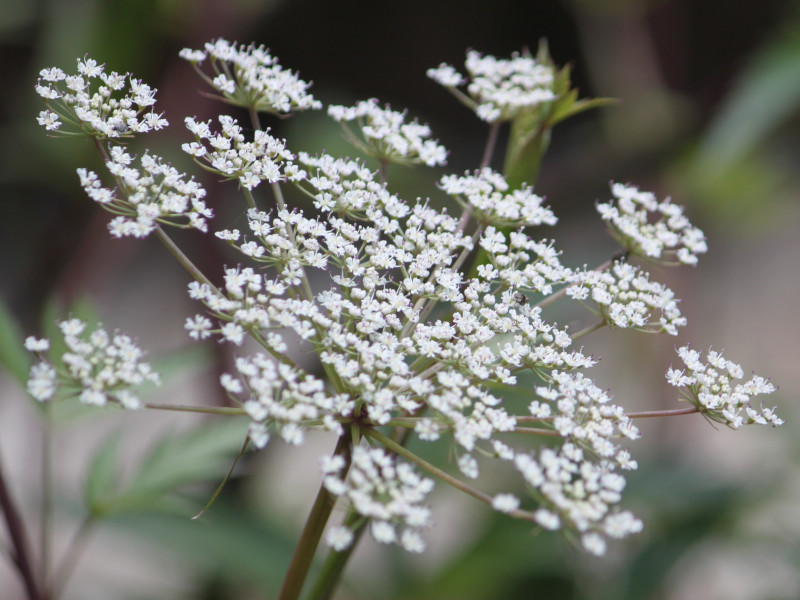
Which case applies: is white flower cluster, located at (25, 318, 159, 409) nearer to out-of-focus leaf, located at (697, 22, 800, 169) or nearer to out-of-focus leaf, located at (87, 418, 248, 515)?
out-of-focus leaf, located at (87, 418, 248, 515)

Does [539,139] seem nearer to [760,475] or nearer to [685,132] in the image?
[760,475]

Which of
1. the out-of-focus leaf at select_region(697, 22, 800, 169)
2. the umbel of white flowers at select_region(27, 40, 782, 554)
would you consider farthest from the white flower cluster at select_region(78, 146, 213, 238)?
the out-of-focus leaf at select_region(697, 22, 800, 169)

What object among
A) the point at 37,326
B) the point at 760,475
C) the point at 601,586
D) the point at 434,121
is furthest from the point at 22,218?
the point at 760,475

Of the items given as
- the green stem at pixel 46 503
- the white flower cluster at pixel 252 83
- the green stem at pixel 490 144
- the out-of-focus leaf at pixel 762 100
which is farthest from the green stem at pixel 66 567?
the out-of-focus leaf at pixel 762 100

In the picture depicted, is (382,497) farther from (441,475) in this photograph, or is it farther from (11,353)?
(11,353)

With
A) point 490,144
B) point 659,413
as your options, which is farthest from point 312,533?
point 490,144
